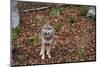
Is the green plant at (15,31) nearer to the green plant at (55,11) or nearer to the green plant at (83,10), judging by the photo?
the green plant at (55,11)

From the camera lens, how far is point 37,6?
8.24ft

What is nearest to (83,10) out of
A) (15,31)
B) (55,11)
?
(55,11)

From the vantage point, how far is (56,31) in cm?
259

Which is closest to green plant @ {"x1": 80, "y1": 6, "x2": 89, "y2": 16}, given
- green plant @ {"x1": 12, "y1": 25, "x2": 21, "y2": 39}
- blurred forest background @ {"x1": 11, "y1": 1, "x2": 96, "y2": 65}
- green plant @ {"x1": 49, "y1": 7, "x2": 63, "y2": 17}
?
blurred forest background @ {"x1": 11, "y1": 1, "x2": 96, "y2": 65}

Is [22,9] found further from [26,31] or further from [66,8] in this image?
[66,8]

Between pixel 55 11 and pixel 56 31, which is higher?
pixel 55 11

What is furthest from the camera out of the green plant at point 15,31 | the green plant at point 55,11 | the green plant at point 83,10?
the green plant at point 83,10

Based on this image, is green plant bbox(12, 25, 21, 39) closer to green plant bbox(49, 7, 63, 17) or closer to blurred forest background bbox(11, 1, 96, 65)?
blurred forest background bbox(11, 1, 96, 65)

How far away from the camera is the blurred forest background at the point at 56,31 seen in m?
2.42

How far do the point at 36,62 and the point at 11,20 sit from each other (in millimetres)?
588

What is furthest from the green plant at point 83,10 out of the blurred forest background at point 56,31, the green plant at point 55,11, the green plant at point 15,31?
the green plant at point 15,31

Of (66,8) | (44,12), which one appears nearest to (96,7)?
(66,8)

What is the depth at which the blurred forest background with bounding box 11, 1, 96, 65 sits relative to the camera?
7.95 feet

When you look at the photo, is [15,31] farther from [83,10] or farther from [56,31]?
[83,10]
